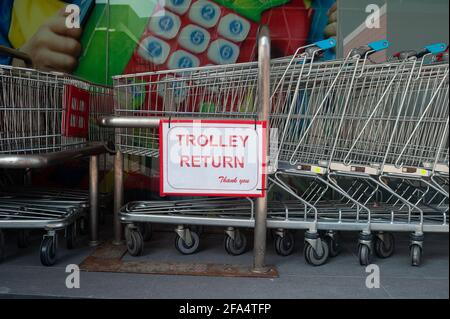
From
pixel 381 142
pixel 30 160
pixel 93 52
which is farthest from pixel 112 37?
pixel 381 142

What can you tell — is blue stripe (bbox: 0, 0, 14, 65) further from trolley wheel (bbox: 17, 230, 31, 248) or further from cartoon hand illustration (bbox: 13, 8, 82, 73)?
trolley wheel (bbox: 17, 230, 31, 248)

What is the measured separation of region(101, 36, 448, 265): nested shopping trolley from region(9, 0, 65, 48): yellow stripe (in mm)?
→ 1971

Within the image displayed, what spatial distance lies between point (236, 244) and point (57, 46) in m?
3.16

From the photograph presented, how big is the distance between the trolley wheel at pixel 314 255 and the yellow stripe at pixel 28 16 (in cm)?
388

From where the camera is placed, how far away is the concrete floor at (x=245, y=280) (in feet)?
9.85

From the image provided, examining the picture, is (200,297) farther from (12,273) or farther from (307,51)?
(307,51)

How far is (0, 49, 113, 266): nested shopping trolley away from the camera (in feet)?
11.1

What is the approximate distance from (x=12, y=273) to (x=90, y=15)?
10.1ft

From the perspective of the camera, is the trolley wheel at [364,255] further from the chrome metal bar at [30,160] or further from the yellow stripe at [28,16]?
the yellow stripe at [28,16]

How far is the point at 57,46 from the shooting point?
5238mm

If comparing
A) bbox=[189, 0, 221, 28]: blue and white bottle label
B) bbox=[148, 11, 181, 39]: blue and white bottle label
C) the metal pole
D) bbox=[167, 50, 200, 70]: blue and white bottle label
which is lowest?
the metal pole

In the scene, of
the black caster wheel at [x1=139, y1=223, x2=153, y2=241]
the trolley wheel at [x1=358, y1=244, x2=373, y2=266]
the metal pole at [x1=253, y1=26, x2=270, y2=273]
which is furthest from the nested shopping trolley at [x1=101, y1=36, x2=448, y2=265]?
the black caster wheel at [x1=139, y1=223, x2=153, y2=241]

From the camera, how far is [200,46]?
520 centimetres

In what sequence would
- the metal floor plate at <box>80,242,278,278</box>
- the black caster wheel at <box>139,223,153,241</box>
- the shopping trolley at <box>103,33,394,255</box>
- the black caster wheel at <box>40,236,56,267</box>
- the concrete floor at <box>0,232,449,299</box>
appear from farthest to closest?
the black caster wheel at <box>139,223,153,241</box> → the shopping trolley at <box>103,33,394,255</box> → the black caster wheel at <box>40,236,56,267</box> → the metal floor plate at <box>80,242,278,278</box> → the concrete floor at <box>0,232,449,299</box>
